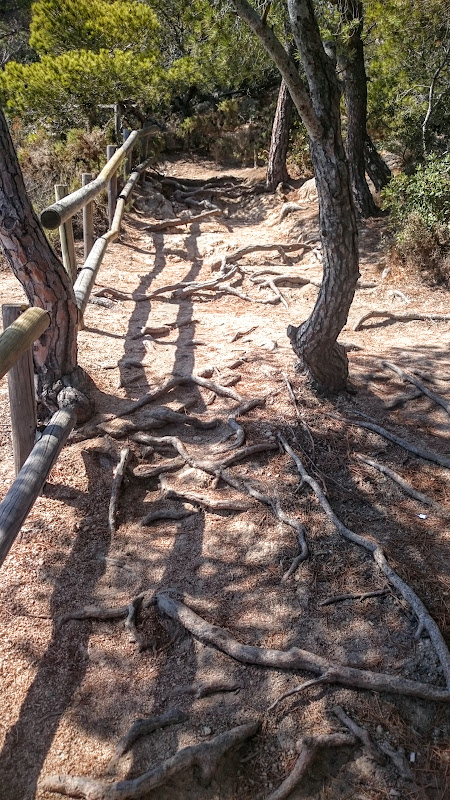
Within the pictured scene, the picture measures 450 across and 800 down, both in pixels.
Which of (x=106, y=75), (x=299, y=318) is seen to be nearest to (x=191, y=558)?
(x=299, y=318)

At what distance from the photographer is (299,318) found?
6379 mm

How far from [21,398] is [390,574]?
2.15 metres

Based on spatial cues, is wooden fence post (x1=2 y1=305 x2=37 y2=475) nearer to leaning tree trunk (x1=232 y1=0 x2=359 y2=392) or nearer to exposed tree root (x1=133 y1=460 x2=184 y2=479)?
exposed tree root (x1=133 y1=460 x2=184 y2=479)

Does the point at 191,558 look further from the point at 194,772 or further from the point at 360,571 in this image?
the point at 194,772

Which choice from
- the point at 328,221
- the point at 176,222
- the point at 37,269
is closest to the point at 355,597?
the point at 328,221

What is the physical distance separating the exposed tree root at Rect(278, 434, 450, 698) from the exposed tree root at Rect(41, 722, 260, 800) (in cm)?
88

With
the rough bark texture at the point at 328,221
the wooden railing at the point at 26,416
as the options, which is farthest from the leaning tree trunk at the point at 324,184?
the wooden railing at the point at 26,416

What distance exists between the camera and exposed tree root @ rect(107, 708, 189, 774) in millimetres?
2309

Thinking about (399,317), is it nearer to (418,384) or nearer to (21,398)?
(418,384)

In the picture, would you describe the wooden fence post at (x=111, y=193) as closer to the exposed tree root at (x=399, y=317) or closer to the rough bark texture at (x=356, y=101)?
the rough bark texture at (x=356, y=101)

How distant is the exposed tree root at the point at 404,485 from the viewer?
11.6ft

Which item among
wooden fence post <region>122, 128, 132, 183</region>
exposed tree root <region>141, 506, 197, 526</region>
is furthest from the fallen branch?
wooden fence post <region>122, 128, 132, 183</region>

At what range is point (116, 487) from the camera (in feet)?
11.9

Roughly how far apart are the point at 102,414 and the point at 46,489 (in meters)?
0.76
